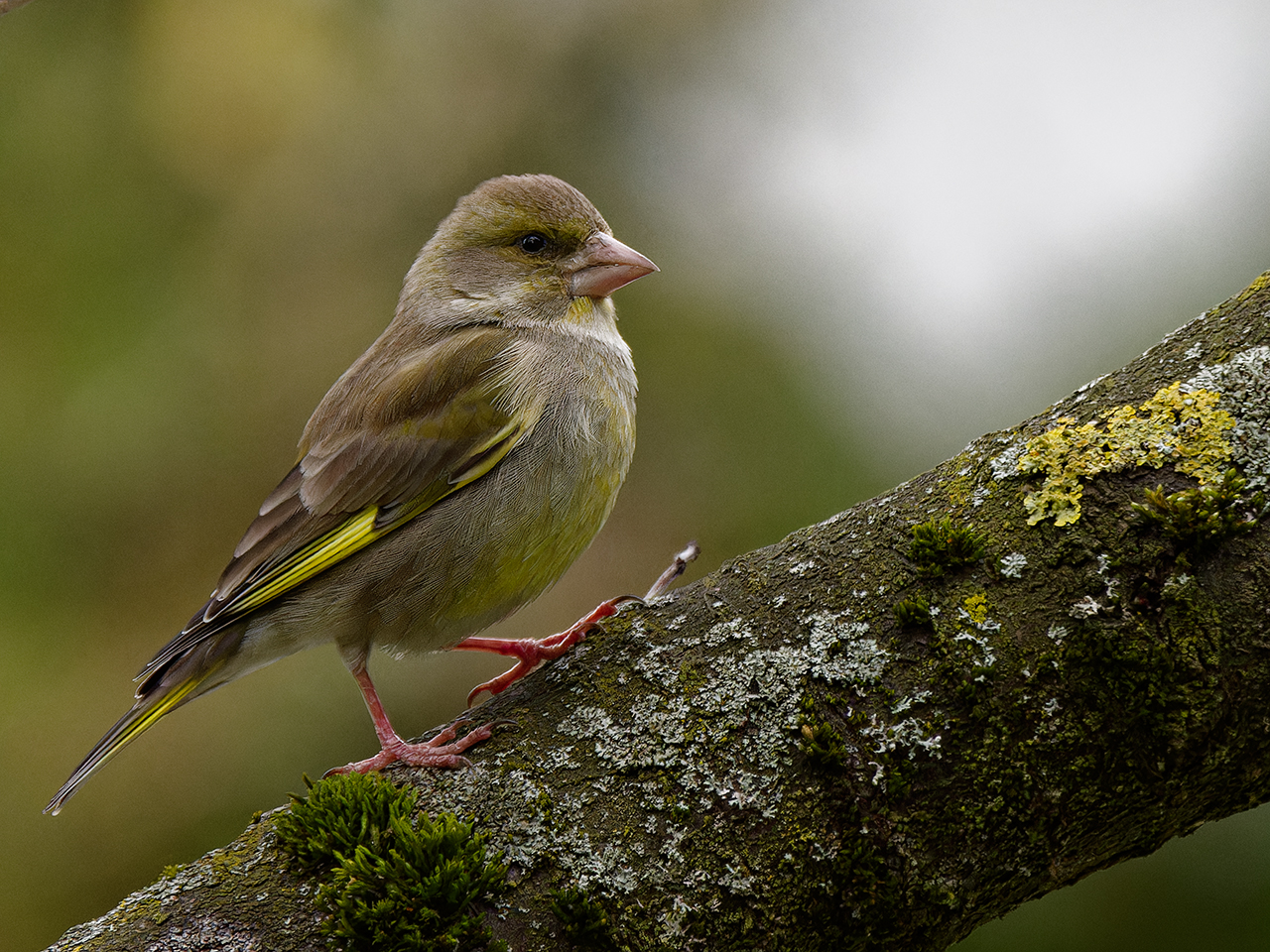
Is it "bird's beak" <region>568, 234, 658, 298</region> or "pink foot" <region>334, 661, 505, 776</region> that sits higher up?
"bird's beak" <region>568, 234, 658, 298</region>

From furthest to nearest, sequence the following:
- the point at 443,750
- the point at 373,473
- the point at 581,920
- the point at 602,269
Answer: the point at 602,269 → the point at 373,473 → the point at 443,750 → the point at 581,920

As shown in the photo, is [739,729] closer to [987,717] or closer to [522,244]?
[987,717]

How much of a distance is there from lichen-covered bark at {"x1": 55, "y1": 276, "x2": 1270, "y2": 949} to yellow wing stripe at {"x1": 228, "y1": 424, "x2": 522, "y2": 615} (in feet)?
3.84

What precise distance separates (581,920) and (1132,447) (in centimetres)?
149

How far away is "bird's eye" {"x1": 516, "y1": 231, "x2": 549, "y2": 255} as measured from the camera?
13.7 ft

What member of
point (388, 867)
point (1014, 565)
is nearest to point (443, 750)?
point (388, 867)

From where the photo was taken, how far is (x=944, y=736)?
215cm

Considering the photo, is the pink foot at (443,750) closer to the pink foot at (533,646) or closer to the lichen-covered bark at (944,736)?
the lichen-covered bark at (944,736)

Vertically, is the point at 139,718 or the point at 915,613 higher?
the point at 139,718

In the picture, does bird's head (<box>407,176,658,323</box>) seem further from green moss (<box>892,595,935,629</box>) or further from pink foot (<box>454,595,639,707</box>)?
green moss (<box>892,595,935,629</box>)

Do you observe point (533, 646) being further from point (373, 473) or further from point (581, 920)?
point (581, 920)

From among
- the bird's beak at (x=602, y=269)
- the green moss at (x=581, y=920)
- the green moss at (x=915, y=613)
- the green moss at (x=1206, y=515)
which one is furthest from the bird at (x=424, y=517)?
the green moss at (x=1206, y=515)

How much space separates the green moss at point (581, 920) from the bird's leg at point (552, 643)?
0.70 m

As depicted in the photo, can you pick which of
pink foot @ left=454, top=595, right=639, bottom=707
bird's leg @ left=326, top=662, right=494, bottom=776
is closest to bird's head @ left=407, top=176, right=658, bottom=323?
pink foot @ left=454, top=595, right=639, bottom=707
